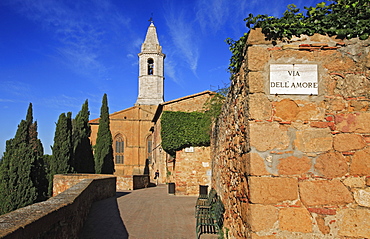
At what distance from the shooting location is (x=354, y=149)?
3.61m

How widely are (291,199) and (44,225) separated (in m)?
2.81

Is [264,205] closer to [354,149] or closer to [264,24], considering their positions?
[354,149]

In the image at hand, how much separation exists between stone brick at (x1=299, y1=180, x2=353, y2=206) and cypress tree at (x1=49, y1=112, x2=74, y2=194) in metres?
18.7

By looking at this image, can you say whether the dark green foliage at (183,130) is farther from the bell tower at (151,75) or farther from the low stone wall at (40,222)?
the bell tower at (151,75)

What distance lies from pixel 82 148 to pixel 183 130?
36.6ft

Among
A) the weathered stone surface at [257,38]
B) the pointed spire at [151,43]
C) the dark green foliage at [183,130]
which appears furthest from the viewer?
the pointed spire at [151,43]

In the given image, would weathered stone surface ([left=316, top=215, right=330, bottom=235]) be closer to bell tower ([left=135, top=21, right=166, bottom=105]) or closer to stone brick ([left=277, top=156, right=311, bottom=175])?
stone brick ([left=277, top=156, right=311, bottom=175])

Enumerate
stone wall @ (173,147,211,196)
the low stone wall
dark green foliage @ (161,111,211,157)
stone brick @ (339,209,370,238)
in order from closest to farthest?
the low stone wall, stone brick @ (339,209,370,238), dark green foliage @ (161,111,211,157), stone wall @ (173,147,211,196)

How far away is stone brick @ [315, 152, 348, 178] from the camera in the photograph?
11.8ft

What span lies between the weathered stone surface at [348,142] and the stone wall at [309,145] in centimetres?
1

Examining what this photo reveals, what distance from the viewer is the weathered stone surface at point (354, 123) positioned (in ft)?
12.0

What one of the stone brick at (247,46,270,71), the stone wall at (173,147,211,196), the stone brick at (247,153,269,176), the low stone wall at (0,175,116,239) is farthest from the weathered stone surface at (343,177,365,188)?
the stone wall at (173,147,211,196)

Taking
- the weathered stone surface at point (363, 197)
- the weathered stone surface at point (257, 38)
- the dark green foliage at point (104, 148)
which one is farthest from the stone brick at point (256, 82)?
the dark green foliage at point (104, 148)

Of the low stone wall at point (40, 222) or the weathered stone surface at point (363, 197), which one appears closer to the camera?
the low stone wall at point (40, 222)
